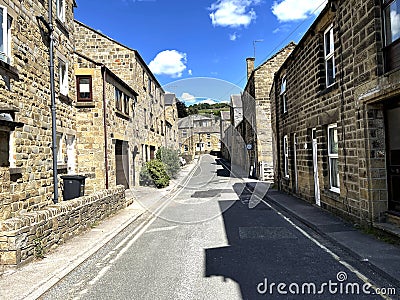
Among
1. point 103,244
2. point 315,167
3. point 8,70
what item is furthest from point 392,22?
point 8,70

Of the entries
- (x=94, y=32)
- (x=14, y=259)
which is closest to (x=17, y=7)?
(x=14, y=259)

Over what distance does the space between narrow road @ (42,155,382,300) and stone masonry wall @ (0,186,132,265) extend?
951mm

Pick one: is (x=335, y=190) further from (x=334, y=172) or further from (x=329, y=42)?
(x=329, y=42)

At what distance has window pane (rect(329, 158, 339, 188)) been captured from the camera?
9648 mm

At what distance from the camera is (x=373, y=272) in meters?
5.05

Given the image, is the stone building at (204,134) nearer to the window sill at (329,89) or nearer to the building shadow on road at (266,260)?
the window sill at (329,89)

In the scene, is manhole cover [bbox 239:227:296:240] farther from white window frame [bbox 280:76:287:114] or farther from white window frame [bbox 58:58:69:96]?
white window frame [bbox 58:58:69:96]

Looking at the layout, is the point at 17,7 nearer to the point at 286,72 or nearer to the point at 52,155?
the point at 52,155

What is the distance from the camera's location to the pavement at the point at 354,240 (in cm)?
507

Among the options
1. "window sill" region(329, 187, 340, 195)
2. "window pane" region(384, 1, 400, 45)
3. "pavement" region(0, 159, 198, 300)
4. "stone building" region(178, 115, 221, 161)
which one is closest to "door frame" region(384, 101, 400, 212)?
"window pane" region(384, 1, 400, 45)

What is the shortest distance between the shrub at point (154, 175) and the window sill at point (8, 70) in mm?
11242

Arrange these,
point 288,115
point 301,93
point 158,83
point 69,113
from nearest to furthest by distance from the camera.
Result: 1. point 301,93
2. point 69,113
3. point 288,115
4. point 158,83

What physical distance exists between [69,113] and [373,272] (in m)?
11.6

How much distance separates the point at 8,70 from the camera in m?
8.19
